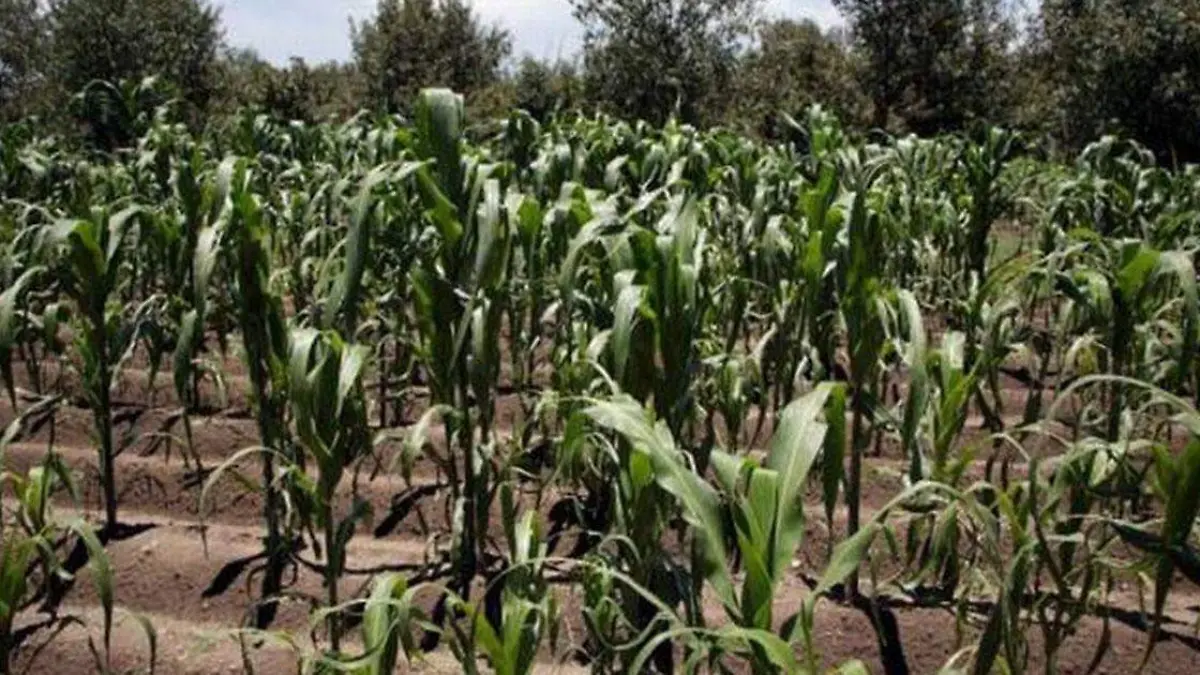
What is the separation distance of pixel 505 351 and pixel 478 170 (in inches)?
132

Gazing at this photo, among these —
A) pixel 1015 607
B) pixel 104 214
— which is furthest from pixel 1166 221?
pixel 104 214

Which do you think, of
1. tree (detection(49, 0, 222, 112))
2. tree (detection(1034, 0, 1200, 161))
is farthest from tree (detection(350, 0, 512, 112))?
tree (detection(1034, 0, 1200, 161))

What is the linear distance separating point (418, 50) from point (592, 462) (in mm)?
24297

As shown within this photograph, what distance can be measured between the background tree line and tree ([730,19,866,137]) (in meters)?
0.06

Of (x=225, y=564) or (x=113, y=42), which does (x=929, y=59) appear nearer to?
(x=113, y=42)

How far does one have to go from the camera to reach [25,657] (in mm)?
3281

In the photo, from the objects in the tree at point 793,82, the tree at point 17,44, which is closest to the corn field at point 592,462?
the tree at point 793,82

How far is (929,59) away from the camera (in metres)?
24.0

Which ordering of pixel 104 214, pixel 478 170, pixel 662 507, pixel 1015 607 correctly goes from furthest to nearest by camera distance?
pixel 104 214, pixel 478 170, pixel 662 507, pixel 1015 607

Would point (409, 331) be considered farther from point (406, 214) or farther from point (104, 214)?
point (104, 214)

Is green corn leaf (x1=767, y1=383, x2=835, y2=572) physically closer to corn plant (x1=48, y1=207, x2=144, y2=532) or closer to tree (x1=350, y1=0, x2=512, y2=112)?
corn plant (x1=48, y1=207, x2=144, y2=532)

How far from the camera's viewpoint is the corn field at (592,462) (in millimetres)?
2104

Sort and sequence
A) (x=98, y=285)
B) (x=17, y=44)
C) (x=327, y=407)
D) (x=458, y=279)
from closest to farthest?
1. (x=327, y=407)
2. (x=458, y=279)
3. (x=98, y=285)
4. (x=17, y=44)

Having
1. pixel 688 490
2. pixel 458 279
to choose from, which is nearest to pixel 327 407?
pixel 458 279
